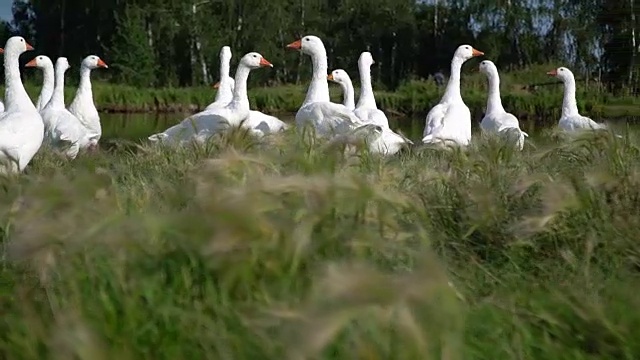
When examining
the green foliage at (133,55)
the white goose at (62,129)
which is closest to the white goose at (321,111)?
the white goose at (62,129)

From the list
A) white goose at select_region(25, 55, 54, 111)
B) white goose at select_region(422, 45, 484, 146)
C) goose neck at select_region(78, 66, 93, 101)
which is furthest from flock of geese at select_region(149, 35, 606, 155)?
white goose at select_region(25, 55, 54, 111)

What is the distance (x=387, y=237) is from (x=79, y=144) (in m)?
7.09

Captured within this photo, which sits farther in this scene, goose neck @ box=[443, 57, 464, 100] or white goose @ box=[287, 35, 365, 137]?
goose neck @ box=[443, 57, 464, 100]

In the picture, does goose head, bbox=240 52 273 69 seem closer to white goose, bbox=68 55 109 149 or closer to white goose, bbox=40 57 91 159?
white goose, bbox=68 55 109 149

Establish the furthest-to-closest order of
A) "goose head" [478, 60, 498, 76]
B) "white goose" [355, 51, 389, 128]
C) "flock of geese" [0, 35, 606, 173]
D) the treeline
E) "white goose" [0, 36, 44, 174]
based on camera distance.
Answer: the treeline, "goose head" [478, 60, 498, 76], "white goose" [355, 51, 389, 128], "flock of geese" [0, 35, 606, 173], "white goose" [0, 36, 44, 174]

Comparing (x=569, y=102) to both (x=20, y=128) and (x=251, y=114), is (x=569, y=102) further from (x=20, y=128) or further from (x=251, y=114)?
(x=20, y=128)

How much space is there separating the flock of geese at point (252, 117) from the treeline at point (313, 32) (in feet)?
68.2

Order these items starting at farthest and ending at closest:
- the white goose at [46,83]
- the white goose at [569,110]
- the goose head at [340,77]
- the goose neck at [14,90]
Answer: the white goose at [46,83] < the goose head at [340,77] < the white goose at [569,110] < the goose neck at [14,90]

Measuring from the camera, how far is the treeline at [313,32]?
34406 millimetres

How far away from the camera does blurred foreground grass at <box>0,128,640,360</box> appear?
1.48 meters

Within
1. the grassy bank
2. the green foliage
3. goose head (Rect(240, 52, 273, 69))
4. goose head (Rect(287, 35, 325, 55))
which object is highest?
goose head (Rect(287, 35, 325, 55))

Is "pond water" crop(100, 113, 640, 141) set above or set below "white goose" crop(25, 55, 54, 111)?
below

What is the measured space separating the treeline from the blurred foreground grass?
2873 centimetres

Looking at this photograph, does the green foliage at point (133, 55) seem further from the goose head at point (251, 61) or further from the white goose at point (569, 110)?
the white goose at point (569, 110)
